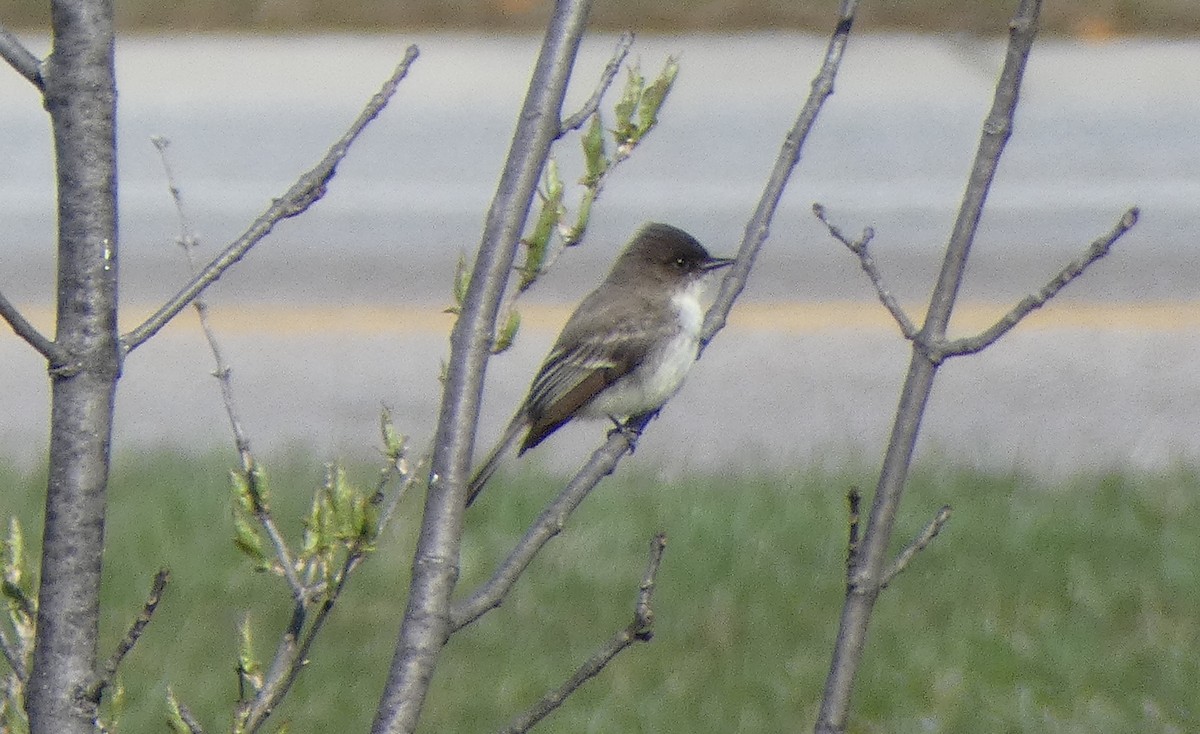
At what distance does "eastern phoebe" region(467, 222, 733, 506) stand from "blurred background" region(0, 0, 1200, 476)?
8.03 feet

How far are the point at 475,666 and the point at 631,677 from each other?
566 millimetres

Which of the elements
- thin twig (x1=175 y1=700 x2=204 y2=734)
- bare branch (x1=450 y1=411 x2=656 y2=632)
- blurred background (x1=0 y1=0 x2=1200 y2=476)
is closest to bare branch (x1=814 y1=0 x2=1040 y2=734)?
bare branch (x1=450 y1=411 x2=656 y2=632)

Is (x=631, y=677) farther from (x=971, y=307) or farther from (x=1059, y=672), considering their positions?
(x=971, y=307)

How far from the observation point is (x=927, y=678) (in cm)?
638

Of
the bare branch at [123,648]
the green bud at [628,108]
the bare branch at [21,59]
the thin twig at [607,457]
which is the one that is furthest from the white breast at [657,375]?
the bare branch at [21,59]

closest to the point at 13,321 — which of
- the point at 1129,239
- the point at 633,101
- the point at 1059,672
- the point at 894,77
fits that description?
the point at 633,101

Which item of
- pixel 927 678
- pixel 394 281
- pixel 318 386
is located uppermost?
pixel 394 281

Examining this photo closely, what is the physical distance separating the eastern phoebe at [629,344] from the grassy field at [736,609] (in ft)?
3.12

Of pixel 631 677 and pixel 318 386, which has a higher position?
pixel 318 386

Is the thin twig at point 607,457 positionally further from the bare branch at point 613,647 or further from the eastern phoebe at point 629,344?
the eastern phoebe at point 629,344

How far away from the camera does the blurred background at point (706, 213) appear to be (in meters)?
9.80

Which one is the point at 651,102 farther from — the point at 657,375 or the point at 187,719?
the point at 657,375

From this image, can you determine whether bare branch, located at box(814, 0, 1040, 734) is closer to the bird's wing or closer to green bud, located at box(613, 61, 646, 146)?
green bud, located at box(613, 61, 646, 146)

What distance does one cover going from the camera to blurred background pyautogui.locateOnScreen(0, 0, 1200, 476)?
980cm
